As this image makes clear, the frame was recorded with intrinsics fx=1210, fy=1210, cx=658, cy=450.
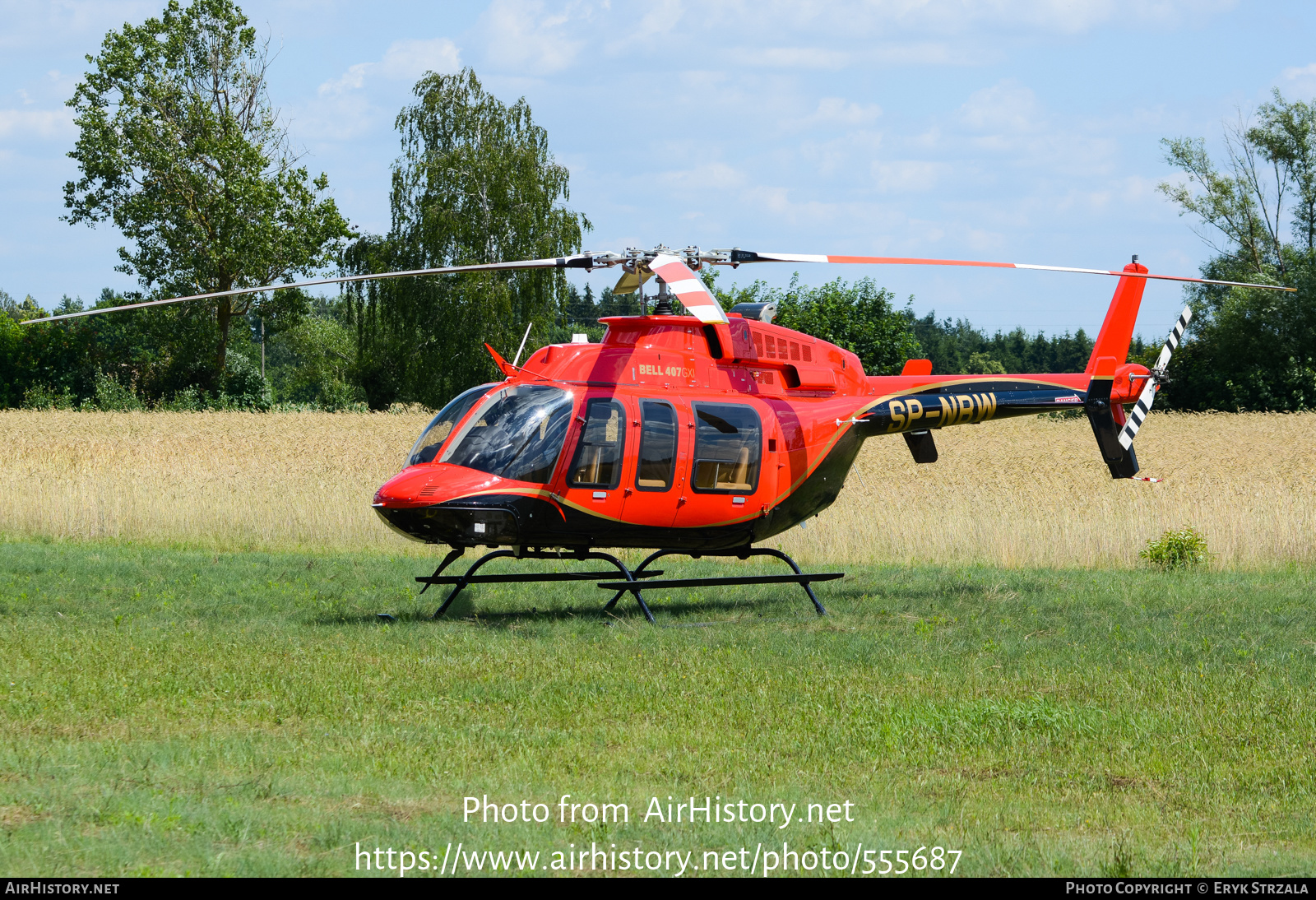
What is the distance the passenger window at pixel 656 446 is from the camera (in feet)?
37.3

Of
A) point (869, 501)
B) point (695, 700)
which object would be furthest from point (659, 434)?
point (869, 501)

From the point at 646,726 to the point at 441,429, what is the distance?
454 cm

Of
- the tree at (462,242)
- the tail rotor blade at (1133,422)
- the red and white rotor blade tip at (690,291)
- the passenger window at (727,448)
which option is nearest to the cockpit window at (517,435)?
the passenger window at (727,448)

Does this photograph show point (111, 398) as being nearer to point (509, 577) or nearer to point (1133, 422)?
point (509, 577)

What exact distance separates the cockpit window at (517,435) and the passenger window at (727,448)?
1.39m

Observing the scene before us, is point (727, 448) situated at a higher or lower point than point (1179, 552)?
higher

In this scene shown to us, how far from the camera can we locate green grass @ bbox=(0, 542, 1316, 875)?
5.40 m

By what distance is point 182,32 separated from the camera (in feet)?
156

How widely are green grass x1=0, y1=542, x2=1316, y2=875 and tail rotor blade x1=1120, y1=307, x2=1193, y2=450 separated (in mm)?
2017

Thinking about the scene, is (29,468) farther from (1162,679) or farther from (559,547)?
(1162,679)

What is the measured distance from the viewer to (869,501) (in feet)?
66.3

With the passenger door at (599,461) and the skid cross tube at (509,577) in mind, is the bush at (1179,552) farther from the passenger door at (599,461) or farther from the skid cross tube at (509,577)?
the passenger door at (599,461)

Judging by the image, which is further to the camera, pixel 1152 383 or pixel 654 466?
pixel 1152 383
